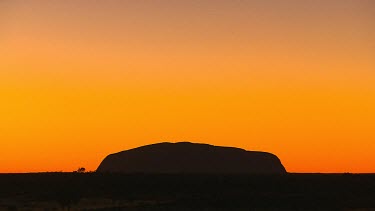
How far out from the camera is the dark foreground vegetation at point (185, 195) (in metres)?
109

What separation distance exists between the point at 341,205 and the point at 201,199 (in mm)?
19969

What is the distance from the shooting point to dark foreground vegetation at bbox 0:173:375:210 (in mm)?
108562

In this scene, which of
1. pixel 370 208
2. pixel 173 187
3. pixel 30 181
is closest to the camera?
pixel 370 208

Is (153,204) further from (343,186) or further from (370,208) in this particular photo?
(343,186)

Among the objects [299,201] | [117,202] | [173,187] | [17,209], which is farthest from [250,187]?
[17,209]

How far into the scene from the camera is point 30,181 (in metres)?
168

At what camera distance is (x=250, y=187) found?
156m

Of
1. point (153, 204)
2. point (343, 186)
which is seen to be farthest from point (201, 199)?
point (343, 186)

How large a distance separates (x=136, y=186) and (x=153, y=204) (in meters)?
44.2

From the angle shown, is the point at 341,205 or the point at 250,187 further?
the point at 250,187

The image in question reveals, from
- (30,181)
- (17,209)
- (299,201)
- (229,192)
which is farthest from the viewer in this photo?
(30,181)

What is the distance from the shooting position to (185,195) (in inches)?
5266

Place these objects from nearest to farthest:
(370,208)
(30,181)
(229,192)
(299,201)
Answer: (370,208) < (299,201) < (229,192) < (30,181)

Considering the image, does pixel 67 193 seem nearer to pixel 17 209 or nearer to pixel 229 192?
pixel 17 209
